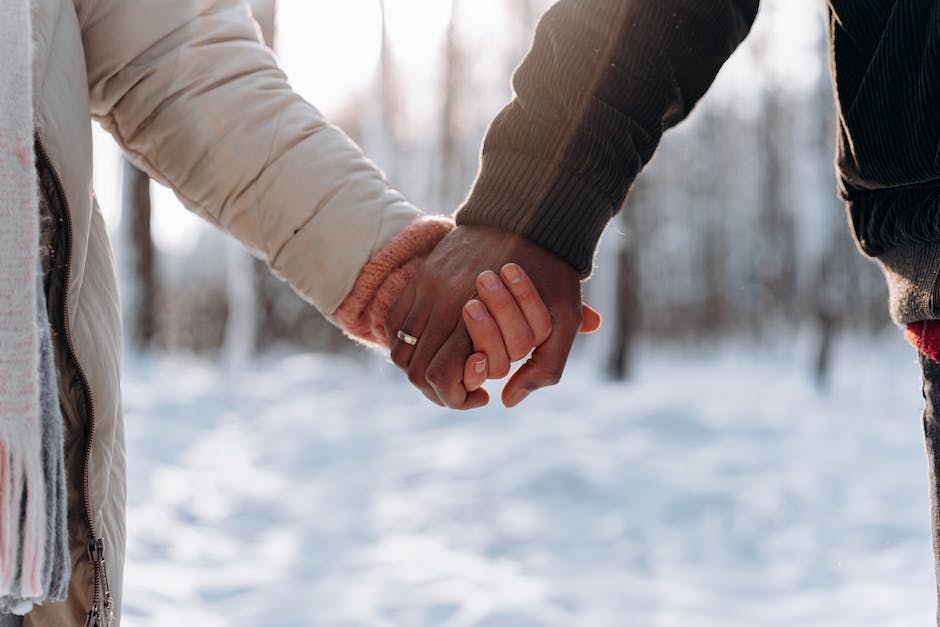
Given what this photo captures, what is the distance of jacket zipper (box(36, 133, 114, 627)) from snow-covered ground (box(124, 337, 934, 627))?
86.4 inches

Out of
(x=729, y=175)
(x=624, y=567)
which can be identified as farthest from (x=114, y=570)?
(x=729, y=175)

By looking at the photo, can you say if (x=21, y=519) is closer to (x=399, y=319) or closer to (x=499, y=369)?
(x=399, y=319)

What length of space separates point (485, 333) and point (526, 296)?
112 millimetres

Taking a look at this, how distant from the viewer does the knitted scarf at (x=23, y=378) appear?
104 cm

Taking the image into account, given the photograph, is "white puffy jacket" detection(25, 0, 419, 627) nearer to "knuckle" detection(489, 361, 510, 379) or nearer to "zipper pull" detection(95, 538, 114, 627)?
"zipper pull" detection(95, 538, 114, 627)

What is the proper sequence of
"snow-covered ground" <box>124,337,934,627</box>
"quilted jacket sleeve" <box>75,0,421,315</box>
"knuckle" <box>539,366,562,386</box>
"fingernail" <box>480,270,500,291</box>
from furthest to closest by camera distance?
1. "snow-covered ground" <box>124,337,934,627</box>
2. "knuckle" <box>539,366,562,386</box>
3. "fingernail" <box>480,270,500,291</box>
4. "quilted jacket sleeve" <box>75,0,421,315</box>

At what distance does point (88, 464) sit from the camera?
3.91 ft

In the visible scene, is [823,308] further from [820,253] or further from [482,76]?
[482,76]

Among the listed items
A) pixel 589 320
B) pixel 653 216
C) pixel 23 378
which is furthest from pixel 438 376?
pixel 653 216

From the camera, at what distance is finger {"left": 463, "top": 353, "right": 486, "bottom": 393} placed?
174cm

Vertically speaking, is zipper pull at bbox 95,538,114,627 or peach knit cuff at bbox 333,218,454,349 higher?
peach knit cuff at bbox 333,218,454,349

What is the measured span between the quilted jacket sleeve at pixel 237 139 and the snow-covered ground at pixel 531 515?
2009 mm

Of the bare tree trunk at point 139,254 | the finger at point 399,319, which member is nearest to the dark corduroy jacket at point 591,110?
the finger at point 399,319

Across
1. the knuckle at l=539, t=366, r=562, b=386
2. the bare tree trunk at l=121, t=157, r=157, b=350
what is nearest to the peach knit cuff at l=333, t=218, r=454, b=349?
the knuckle at l=539, t=366, r=562, b=386
